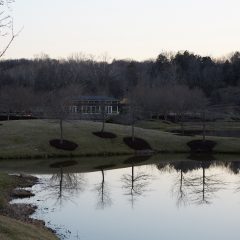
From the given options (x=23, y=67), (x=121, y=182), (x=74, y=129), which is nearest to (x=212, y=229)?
(x=121, y=182)

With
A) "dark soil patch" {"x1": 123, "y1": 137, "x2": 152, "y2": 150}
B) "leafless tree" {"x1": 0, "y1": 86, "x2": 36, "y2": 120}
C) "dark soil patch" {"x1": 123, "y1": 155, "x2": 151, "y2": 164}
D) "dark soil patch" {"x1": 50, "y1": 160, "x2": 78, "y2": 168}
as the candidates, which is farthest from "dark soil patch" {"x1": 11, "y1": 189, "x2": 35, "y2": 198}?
"leafless tree" {"x1": 0, "y1": 86, "x2": 36, "y2": 120}

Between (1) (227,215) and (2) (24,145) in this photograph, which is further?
(2) (24,145)

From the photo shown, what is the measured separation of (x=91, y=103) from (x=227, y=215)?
9384 cm

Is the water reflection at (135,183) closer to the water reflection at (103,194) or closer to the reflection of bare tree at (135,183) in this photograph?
the reflection of bare tree at (135,183)

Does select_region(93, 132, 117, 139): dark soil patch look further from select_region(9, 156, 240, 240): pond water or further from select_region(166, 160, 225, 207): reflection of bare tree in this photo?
select_region(9, 156, 240, 240): pond water

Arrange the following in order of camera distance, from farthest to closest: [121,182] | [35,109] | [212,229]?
[35,109] → [121,182] → [212,229]

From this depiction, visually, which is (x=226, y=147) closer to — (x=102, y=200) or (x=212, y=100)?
(x=102, y=200)

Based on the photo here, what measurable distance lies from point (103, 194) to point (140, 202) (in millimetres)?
3561

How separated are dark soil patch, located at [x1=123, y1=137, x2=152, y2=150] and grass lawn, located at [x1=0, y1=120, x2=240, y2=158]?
64cm

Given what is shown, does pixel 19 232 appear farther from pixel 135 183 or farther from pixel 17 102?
pixel 17 102

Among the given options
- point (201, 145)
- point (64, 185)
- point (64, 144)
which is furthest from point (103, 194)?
point (201, 145)

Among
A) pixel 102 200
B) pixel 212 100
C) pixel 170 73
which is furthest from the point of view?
pixel 170 73

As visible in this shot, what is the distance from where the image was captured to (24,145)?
55.7m

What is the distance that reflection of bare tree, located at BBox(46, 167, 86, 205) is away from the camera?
32.0m
